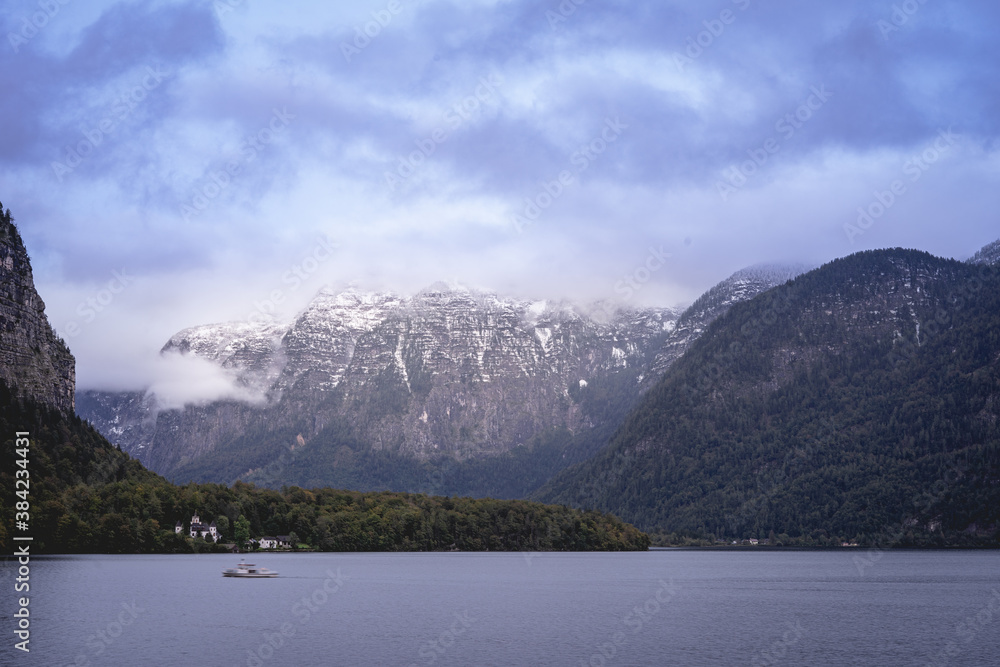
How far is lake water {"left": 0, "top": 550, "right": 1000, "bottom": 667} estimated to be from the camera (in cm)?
8800

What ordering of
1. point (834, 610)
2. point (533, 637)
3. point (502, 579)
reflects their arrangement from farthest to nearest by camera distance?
point (502, 579) < point (834, 610) < point (533, 637)

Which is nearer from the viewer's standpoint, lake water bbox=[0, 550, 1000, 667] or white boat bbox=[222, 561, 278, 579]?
lake water bbox=[0, 550, 1000, 667]

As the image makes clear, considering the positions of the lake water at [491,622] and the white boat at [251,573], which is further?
the white boat at [251,573]

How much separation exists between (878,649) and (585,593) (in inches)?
2619

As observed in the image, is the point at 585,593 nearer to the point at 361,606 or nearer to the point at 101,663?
the point at 361,606

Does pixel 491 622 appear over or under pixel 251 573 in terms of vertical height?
over

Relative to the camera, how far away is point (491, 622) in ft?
371

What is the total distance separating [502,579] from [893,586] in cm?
6969

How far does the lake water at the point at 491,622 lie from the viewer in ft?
289

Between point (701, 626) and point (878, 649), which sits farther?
point (701, 626)

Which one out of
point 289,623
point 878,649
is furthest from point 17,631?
point 878,649

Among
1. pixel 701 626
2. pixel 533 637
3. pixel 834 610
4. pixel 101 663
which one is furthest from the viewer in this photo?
pixel 834 610

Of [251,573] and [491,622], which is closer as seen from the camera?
[491,622]

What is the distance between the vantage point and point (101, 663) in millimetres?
81938
